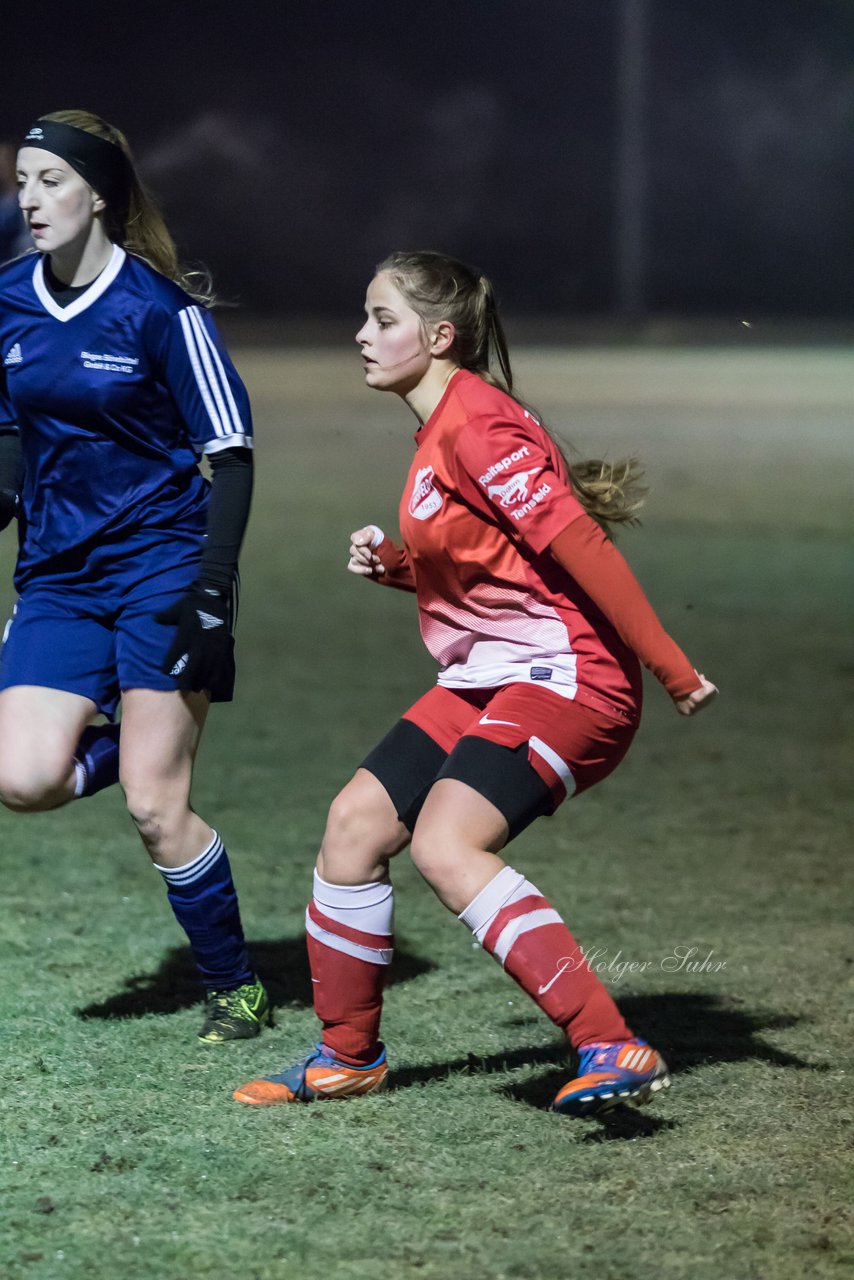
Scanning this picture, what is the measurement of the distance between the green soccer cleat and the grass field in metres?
0.04

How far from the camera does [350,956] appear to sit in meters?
3.38

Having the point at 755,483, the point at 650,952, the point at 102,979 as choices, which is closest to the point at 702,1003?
the point at 650,952

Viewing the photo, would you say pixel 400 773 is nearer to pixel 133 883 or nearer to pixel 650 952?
pixel 650 952

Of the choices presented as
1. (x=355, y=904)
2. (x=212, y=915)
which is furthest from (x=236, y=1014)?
(x=355, y=904)

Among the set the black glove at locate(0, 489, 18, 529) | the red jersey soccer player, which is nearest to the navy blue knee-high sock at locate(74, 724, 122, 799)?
the black glove at locate(0, 489, 18, 529)

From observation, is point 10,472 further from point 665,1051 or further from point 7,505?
point 665,1051

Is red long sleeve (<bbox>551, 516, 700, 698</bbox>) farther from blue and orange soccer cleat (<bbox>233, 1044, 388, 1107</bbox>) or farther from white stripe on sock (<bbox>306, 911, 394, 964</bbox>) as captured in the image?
blue and orange soccer cleat (<bbox>233, 1044, 388, 1107</bbox>)

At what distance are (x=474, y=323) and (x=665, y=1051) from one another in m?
1.52

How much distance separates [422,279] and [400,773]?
91 centimetres

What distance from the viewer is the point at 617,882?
5.02 m

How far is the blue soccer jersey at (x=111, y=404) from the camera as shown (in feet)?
11.7

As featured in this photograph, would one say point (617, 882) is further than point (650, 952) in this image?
Yes

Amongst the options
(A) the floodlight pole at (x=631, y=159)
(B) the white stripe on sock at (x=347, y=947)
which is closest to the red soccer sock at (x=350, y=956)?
(B) the white stripe on sock at (x=347, y=947)

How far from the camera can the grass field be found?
279 centimetres
